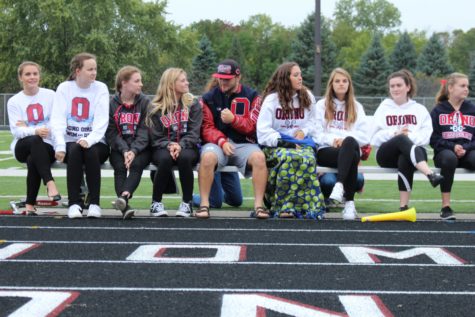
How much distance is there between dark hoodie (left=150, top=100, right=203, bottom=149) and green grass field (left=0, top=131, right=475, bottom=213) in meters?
1.06

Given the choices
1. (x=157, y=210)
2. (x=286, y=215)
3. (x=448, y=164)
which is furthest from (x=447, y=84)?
(x=157, y=210)

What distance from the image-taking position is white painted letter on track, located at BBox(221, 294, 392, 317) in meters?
3.82

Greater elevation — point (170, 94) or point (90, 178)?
point (170, 94)

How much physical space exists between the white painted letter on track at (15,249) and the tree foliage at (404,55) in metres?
66.4

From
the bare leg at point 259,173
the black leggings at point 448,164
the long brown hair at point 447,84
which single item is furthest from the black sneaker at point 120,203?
the long brown hair at point 447,84

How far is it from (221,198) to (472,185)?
4607mm

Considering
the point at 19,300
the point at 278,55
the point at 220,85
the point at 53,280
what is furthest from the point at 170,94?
the point at 278,55

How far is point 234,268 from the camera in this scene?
501 cm

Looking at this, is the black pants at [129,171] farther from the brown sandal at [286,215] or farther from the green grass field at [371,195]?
the brown sandal at [286,215]

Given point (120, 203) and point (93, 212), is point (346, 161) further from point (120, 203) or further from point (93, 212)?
point (93, 212)

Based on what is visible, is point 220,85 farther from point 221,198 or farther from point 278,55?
point 278,55

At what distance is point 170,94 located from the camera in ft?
25.6

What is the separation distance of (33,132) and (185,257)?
2.81 metres

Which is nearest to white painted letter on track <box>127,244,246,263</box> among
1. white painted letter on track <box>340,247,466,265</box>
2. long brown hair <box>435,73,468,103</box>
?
white painted letter on track <box>340,247,466,265</box>
